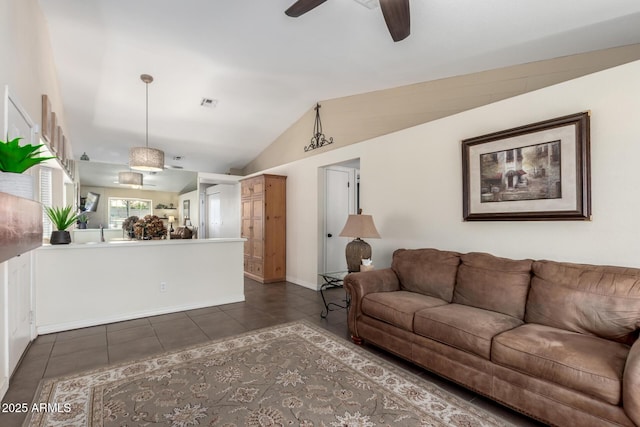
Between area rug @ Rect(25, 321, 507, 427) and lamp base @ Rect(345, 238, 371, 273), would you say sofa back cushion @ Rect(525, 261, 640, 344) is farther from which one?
lamp base @ Rect(345, 238, 371, 273)

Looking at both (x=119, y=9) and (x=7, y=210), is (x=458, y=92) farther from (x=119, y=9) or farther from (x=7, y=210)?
(x=7, y=210)

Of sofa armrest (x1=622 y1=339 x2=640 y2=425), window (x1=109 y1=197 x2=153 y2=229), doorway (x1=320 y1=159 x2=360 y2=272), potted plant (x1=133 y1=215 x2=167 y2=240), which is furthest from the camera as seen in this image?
window (x1=109 y1=197 x2=153 y2=229)

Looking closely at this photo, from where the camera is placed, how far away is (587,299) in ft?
6.70

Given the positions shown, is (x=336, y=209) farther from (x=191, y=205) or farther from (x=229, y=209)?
(x=191, y=205)

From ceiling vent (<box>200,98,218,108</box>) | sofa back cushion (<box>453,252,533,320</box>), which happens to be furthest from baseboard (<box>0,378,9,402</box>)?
ceiling vent (<box>200,98,218,108</box>)

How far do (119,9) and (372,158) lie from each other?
3.25 metres

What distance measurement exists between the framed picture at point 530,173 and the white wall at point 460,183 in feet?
0.29

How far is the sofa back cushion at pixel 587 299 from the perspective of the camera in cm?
190

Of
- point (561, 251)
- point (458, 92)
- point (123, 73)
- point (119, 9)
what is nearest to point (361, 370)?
point (561, 251)

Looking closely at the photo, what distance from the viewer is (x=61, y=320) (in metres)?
3.32

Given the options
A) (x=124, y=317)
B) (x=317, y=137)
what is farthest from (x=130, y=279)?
(x=317, y=137)

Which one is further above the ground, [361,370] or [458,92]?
[458,92]

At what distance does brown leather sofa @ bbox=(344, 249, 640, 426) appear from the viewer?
1606mm

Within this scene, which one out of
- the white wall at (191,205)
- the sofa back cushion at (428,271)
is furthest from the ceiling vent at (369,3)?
the white wall at (191,205)
